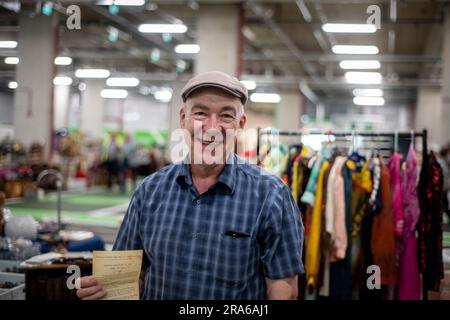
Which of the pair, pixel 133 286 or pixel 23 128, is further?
pixel 23 128

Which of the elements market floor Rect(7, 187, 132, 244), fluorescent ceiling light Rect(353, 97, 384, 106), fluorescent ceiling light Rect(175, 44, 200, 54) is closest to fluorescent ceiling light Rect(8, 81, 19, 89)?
market floor Rect(7, 187, 132, 244)

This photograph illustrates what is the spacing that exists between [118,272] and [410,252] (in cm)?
253

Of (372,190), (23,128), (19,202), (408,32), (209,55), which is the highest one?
(408,32)

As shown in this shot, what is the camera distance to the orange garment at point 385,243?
3.49 m

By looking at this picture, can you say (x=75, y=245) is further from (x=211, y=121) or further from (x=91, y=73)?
(x=91, y=73)

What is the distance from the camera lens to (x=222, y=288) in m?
1.64

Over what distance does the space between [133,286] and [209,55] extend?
8.78 metres

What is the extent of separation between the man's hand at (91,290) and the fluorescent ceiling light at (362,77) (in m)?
16.9

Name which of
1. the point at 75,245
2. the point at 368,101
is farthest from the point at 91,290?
the point at 368,101

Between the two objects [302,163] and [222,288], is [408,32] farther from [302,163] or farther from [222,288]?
[222,288]

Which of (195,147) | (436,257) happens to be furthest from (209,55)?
(195,147)

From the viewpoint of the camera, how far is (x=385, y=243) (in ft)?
11.5

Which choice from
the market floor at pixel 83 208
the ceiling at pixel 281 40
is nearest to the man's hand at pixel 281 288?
Answer: the ceiling at pixel 281 40

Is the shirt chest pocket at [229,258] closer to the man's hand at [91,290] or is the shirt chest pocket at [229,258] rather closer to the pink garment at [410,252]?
the man's hand at [91,290]
